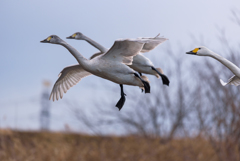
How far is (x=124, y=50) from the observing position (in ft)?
8.49

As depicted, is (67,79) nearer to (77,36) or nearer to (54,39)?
(77,36)

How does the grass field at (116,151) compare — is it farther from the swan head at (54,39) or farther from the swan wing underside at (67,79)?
the swan head at (54,39)

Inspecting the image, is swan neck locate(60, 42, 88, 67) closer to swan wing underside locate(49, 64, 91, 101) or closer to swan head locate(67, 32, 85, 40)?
swan head locate(67, 32, 85, 40)

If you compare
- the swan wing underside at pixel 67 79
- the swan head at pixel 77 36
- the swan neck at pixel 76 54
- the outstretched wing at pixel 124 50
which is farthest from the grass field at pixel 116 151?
the swan neck at pixel 76 54

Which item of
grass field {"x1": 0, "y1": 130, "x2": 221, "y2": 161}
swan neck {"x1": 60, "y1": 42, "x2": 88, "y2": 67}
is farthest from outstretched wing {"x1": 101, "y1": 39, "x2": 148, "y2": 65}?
grass field {"x1": 0, "y1": 130, "x2": 221, "y2": 161}

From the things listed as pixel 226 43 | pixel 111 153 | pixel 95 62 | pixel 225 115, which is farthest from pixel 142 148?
pixel 95 62

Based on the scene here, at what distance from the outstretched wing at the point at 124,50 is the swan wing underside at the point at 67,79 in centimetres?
114

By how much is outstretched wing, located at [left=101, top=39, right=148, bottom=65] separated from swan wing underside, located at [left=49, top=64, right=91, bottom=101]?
3.76ft

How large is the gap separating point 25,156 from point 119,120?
5264 millimetres

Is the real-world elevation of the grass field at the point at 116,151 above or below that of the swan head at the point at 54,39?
below

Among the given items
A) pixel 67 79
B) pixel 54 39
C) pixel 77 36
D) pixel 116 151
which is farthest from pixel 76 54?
pixel 116 151

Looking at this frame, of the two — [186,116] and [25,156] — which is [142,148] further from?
[186,116]

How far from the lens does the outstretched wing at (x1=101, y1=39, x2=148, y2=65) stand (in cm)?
247

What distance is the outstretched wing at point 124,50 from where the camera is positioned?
247cm
